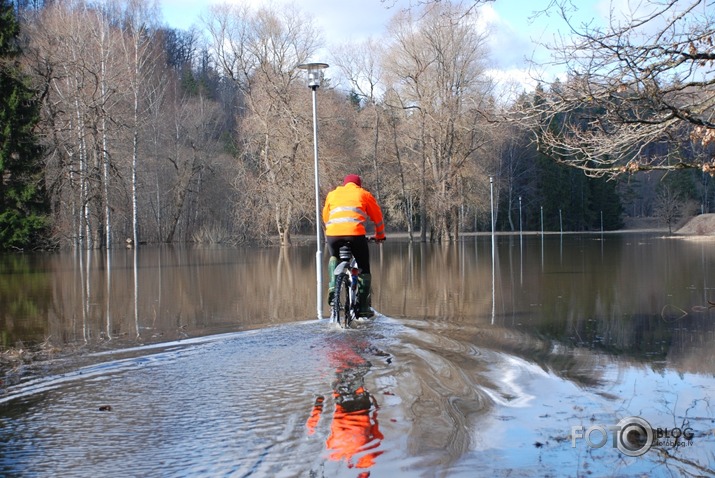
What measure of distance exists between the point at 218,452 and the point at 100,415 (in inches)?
60.0

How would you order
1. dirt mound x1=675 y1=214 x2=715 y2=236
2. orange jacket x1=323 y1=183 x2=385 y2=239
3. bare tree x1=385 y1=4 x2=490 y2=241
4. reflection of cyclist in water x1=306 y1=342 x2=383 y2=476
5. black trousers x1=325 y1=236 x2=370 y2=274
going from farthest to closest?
dirt mound x1=675 y1=214 x2=715 y2=236, bare tree x1=385 y1=4 x2=490 y2=241, black trousers x1=325 y1=236 x2=370 y2=274, orange jacket x1=323 y1=183 x2=385 y2=239, reflection of cyclist in water x1=306 y1=342 x2=383 y2=476

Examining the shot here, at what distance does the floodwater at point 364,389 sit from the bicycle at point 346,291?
0.21 meters

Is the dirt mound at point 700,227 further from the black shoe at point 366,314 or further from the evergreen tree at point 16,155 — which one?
the black shoe at point 366,314

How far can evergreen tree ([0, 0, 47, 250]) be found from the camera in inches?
1524

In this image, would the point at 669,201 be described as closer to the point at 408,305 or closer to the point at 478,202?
the point at 478,202

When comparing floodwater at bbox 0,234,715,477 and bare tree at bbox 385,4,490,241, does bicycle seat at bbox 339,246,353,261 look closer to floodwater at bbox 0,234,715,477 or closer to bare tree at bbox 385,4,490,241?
floodwater at bbox 0,234,715,477

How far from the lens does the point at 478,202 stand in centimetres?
5641

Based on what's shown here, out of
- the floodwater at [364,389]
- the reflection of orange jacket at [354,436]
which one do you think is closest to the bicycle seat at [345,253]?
the floodwater at [364,389]

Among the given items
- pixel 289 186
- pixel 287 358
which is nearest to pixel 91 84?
pixel 289 186

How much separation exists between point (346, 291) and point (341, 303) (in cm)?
20

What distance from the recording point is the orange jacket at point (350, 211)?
35.0 feet

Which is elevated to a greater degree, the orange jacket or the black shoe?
the orange jacket

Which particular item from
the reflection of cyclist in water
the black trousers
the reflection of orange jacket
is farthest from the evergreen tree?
the reflection of orange jacket

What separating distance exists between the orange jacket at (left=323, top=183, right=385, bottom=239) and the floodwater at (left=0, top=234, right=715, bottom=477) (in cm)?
140
